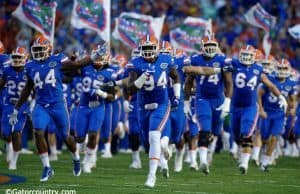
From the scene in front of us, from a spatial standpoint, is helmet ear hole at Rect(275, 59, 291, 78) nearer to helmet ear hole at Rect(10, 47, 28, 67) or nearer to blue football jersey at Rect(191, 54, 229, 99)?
blue football jersey at Rect(191, 54, 229, 99)

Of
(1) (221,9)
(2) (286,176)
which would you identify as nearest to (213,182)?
(2) (286,176)

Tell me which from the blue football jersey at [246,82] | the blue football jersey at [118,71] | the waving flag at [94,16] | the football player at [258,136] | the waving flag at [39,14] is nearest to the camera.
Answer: the blue football jersey at [246,82]

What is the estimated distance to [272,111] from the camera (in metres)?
17.3

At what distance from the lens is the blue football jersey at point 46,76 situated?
1384cm

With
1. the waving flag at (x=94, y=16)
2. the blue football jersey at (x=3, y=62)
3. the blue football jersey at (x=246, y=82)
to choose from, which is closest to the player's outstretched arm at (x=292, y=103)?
the blue football jersey at (x=246, y=82)

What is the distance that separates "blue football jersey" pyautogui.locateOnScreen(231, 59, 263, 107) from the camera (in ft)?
51.4

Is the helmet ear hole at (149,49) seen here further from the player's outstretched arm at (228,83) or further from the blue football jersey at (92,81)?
the blue football jersey at (92,81)

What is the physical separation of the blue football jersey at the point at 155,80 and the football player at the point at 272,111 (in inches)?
146

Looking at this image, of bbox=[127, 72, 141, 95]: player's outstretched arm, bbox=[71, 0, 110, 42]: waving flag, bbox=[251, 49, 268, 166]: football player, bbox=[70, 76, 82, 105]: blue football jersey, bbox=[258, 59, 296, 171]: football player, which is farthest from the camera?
bbox=[71, 0, 110, 42]: waving flag

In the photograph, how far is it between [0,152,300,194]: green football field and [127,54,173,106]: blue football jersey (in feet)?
3.79

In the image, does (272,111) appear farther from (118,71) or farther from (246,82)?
(118,71)

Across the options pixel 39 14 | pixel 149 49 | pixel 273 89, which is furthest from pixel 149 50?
pixel 39 14

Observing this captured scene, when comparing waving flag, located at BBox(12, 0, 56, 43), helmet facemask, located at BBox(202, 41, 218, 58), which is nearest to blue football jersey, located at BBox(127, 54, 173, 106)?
helmet facemask, located at BBox(202, 41, 218, 58)

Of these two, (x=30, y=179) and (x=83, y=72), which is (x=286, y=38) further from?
(x=30, y=179)
